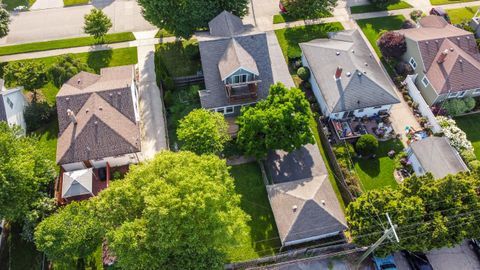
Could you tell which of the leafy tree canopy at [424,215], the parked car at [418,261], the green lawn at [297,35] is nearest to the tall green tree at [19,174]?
the leafy tree canopy at [424,215]

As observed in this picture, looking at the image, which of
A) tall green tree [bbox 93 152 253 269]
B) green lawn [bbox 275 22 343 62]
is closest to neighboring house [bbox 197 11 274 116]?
green lawn [bbox 275 22 343 62]

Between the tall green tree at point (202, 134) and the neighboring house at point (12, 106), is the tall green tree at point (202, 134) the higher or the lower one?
the lower one

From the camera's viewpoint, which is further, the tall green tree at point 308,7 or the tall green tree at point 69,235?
the tall green tree at point 308,7

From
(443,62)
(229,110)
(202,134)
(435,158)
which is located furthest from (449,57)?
(202,134)

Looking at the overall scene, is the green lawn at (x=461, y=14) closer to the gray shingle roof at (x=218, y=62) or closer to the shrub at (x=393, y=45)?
the shrub at (x=393, y=45)

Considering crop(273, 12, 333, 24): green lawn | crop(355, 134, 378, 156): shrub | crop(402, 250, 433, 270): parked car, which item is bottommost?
crop(402, 250, 433, 270): parked car

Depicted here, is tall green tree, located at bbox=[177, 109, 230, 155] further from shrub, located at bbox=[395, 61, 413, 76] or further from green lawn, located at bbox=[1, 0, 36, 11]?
green lawn, located at bbox=[1, 0, 36, 11]
